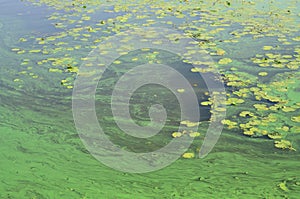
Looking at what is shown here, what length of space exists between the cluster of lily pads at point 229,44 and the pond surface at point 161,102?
2 centimetres

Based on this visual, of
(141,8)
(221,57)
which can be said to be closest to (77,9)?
(141,8)

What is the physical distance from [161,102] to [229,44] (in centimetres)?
192

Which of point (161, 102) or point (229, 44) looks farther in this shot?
point (229, 44)

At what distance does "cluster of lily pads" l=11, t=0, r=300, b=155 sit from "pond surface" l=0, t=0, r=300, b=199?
0.02m

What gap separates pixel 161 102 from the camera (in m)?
3.92

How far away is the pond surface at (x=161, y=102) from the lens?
278 centimetres

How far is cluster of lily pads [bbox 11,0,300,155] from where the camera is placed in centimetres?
361

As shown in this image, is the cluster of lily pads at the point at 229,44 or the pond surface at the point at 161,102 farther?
the cluster of lily pads at the point at 229,44

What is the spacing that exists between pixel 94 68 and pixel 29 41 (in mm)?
1730

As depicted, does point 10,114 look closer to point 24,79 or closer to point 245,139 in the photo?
point 24,79

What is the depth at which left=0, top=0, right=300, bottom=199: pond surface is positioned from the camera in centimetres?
278

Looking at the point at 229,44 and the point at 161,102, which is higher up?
the point at 229,44

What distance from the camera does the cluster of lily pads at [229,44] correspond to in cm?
361

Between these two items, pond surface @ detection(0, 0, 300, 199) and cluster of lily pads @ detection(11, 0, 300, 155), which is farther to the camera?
cluster of lily pads @ detection(11, 0, 300, 155)
